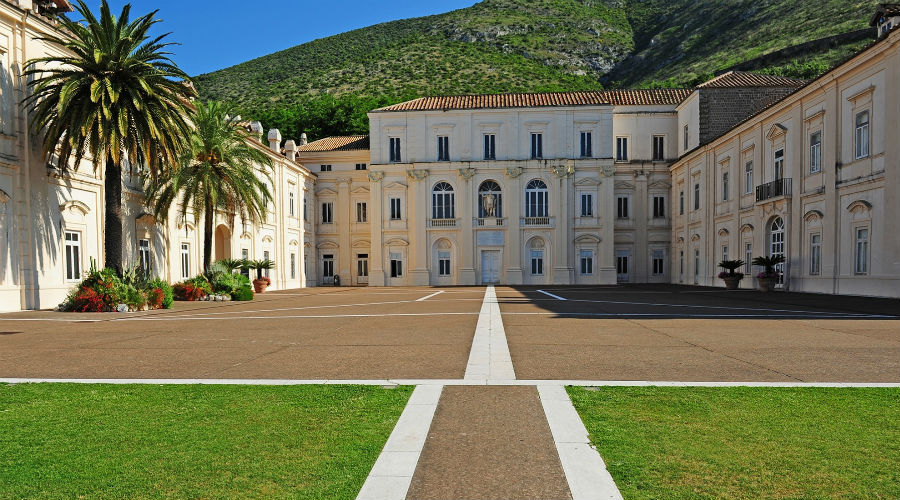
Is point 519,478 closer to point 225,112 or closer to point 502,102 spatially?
point 225,112

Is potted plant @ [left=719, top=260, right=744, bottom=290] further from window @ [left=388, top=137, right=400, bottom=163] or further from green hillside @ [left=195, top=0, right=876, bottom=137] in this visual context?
green hillside @ [left=195, top=0, right=876, bottom=137]

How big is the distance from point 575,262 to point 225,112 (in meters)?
27.7

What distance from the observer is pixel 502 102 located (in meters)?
45.6

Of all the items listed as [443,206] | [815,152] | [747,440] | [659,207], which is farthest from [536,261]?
[747,440]

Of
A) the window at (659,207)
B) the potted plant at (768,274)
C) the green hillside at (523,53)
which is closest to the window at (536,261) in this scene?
the window at (659,207)

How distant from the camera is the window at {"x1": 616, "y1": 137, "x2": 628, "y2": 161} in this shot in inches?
1847

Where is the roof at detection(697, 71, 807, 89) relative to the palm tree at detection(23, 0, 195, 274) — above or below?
above

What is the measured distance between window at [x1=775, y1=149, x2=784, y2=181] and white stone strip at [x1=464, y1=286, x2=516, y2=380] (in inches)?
899

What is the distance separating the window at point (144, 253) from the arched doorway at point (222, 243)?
7.29 meters

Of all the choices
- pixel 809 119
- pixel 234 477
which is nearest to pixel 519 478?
pixel 234 477

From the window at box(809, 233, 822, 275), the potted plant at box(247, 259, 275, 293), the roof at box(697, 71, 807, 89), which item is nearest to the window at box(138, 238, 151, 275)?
the potted plant at box(247, 259, 275, 293)

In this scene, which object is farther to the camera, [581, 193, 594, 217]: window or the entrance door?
the entrance door

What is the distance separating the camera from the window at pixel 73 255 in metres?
21.0

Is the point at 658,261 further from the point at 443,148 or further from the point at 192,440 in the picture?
the point at 192,440
